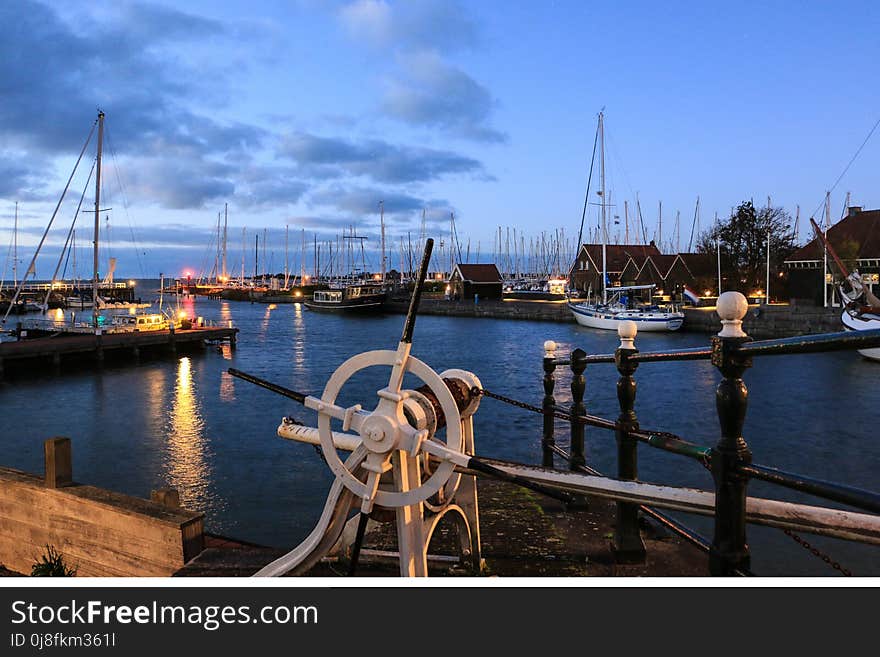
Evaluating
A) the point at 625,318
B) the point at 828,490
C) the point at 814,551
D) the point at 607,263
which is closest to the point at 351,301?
the point at 607,263

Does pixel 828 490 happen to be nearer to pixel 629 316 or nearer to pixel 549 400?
pixel 549 400

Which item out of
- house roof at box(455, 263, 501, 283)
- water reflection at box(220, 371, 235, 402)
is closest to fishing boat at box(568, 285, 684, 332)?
water reflection at box(220, 371, 235, 402)

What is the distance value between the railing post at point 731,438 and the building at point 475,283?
299 ft

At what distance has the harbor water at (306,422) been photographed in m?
14.4

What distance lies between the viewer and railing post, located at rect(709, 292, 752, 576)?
2.57 m

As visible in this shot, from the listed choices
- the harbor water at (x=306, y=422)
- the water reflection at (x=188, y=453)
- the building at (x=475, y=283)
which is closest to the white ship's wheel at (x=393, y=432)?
the harbor water at (x=306, y=422)

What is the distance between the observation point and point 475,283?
3738 inches

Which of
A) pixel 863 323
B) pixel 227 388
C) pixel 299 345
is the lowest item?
pixel 227 388

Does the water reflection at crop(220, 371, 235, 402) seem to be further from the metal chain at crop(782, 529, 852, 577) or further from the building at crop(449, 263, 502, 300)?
the building at crop(449, 263, 502, 300)

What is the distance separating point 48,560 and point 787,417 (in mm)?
25306

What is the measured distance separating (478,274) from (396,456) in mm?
93475

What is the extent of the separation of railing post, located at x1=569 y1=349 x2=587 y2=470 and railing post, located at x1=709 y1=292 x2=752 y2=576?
2.42 m
